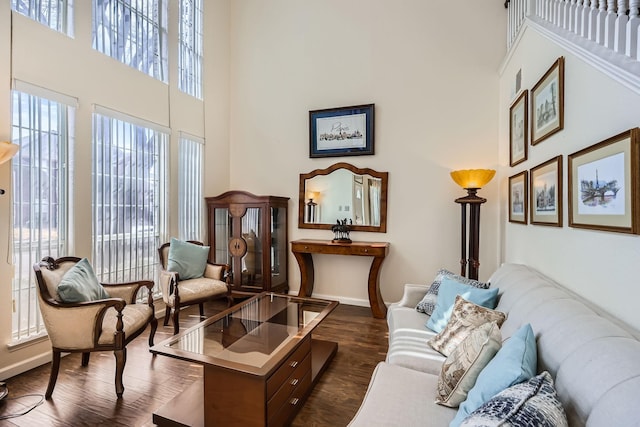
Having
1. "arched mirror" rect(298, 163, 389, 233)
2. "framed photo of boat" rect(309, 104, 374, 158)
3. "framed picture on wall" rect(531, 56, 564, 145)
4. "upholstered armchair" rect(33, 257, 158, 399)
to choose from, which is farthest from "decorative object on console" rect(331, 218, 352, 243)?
"upholstered armchair" rect(33, 257, 158, 399)

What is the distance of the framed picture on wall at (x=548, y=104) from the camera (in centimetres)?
186

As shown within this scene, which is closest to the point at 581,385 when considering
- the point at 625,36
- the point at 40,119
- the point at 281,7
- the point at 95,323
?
the point at 625,36

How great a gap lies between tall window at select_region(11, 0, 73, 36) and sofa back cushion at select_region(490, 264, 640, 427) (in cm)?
395

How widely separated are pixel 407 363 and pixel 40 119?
329 cm

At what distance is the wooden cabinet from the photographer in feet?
13.0

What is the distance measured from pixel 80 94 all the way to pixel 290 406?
3.10 metres

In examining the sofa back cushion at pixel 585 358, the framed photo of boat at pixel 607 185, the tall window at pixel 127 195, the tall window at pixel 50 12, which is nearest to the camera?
the sofa back cushion at pixel 585 358

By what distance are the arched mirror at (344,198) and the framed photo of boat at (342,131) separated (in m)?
0.23

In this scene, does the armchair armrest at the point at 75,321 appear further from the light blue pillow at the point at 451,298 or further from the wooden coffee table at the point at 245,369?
the light blue pillow at the point at 451,298

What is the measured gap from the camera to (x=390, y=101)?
388 centimetres

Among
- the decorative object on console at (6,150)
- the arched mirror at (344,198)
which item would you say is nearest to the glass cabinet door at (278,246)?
the arched mirror at (344,198)

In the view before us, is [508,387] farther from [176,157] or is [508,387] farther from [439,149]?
[176,157]

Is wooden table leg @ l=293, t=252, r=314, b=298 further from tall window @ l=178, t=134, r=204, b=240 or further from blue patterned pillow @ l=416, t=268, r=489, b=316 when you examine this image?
blue patterned pillow @ l=416, t=268, r=489, b=316

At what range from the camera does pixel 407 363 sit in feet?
5.76
